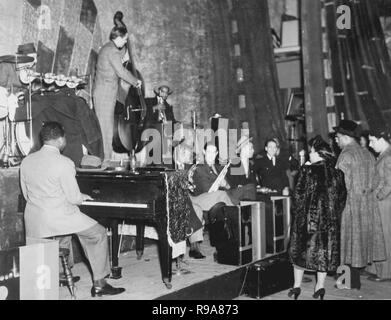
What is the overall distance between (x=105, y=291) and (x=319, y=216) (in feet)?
7.36

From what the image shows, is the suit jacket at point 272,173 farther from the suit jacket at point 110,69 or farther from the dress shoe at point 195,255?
the suit jacket at point 110,69

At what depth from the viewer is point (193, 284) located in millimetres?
4617

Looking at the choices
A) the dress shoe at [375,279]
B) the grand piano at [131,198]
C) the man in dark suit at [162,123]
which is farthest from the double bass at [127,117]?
the dress shoe at [375,279]

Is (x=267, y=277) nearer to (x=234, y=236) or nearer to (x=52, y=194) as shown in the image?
(x=234, y=236)

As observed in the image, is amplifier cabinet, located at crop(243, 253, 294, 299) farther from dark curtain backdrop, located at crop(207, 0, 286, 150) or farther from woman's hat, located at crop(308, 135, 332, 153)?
dark curtain backdrop, located at crop(207, 0, 286, 150)

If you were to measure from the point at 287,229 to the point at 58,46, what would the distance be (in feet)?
12.4

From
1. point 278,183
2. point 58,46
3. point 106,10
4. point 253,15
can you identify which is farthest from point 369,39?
point 58,46

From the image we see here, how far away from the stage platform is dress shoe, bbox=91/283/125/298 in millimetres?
50

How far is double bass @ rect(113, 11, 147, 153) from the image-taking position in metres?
5.81

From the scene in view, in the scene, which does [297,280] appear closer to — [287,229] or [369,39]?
[287,229]

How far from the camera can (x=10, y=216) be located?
187 inches

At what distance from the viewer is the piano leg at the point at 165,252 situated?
14.0 feet

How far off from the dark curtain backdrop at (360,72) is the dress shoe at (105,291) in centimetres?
526

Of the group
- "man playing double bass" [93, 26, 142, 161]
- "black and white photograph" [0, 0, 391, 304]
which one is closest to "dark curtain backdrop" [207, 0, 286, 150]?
"black and white photograph" [0, 0, 391, 304]
